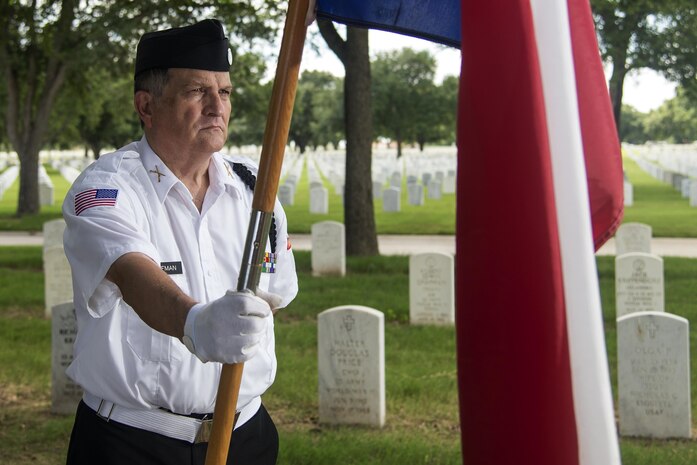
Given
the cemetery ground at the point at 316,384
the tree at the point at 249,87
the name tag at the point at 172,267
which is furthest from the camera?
the tree at the point at 249,87

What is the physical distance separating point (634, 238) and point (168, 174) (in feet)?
39.3

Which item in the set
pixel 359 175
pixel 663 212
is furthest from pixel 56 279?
pixel 663 212

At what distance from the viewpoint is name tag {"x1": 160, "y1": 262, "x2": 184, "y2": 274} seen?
284cm

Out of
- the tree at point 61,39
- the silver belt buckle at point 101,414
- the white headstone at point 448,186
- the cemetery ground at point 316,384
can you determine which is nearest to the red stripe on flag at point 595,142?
the silver belt buckle at point 101,414

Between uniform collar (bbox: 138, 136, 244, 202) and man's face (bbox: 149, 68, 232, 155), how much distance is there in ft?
0.24

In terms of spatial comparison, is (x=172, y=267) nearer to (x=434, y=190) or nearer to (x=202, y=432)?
(x=202, y=432)

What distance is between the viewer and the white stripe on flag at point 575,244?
213cm

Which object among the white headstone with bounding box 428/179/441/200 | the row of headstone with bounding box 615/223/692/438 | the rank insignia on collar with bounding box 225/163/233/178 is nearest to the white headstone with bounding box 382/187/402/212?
the white headstone with bounding box 428/179/441/200

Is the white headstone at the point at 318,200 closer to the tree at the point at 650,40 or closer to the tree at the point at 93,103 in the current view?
the tree at the point at 93,103

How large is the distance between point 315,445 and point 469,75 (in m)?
4.83

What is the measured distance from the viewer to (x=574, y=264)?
217cm

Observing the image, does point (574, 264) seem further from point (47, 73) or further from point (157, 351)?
point (47, 73)

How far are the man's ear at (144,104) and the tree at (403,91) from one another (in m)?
56.9

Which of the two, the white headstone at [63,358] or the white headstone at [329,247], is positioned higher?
the white headstone at [329,247]
